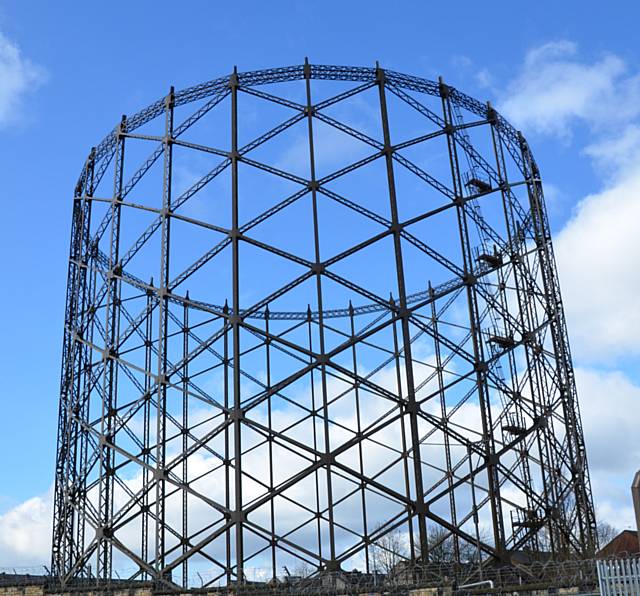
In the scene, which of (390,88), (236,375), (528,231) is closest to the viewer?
(236,375)

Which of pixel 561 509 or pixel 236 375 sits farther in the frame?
pixel 561 509

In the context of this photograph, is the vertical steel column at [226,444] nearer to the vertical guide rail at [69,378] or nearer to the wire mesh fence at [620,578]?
the vertical guide rail at [69,378]

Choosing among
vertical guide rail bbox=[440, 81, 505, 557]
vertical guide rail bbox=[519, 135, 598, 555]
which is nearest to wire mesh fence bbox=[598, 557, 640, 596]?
vertical guide rail bbox=[440, 81, 505, 557]

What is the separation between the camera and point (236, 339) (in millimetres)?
21875

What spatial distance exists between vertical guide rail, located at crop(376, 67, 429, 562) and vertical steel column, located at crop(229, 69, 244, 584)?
3573mm

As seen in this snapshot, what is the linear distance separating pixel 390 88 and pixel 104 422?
1109cm

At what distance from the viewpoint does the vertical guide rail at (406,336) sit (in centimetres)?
Result: 2119

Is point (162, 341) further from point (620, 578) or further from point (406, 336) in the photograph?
point (620, 578)

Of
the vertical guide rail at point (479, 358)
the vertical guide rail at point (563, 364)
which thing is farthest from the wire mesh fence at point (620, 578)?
the vertical guide rail at point (563, 364)

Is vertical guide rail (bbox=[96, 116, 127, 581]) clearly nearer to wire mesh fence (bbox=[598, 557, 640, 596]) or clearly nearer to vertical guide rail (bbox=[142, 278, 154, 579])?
vertical guide rail (bbox=[142, 278, 154, 579])

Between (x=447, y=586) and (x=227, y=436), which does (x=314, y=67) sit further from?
(x=447, y=586)

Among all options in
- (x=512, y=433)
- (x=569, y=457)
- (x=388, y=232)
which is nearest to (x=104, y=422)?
(x=388, y=232)

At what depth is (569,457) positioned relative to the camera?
2641 centimetres

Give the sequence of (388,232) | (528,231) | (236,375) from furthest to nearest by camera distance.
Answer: (528,231)
(388,232)
(236,375)
